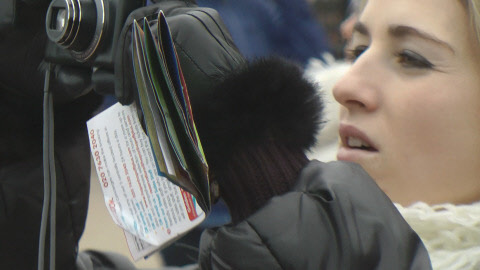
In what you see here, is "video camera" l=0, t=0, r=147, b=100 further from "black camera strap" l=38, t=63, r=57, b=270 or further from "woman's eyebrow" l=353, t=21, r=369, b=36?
"woman's eyebrow" l=353, t=21, r=369, b=36

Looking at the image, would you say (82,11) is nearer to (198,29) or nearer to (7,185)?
(198,29)

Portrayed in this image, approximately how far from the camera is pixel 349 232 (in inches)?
18.7

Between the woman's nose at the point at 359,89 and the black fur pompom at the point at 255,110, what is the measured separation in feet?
0.65

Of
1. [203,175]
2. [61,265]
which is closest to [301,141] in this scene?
[203,175]

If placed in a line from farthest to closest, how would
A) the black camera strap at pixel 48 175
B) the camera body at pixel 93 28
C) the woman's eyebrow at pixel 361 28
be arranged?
the woman's eyebrow at pixel 361 28, the black camera strap at pixel 48 175, the camera body at pixel 93 28

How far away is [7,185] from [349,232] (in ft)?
1.54

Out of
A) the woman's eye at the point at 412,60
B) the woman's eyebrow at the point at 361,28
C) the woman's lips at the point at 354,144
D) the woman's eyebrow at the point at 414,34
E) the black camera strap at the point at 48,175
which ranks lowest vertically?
the black camera strap at the point at 48,175

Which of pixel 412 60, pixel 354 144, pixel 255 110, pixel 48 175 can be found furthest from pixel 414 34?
pixel 48 175

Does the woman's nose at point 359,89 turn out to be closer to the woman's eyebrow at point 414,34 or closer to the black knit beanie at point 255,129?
the woman's eyebrow at point 414,34

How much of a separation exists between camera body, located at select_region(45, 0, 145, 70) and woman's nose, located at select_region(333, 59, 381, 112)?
266 mm

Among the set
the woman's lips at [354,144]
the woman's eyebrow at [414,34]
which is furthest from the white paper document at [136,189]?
the woman's eyebrow at [414,34]

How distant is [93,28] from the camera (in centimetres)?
59

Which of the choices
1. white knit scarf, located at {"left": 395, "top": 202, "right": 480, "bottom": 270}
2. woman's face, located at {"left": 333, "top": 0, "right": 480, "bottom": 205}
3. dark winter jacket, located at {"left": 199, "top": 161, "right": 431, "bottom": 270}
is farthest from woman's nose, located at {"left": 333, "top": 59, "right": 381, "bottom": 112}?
dark winter jacket, located at {"left": 199, "top": 161, "right": 431, "bottom": 270}

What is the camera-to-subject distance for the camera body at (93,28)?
58 cm
